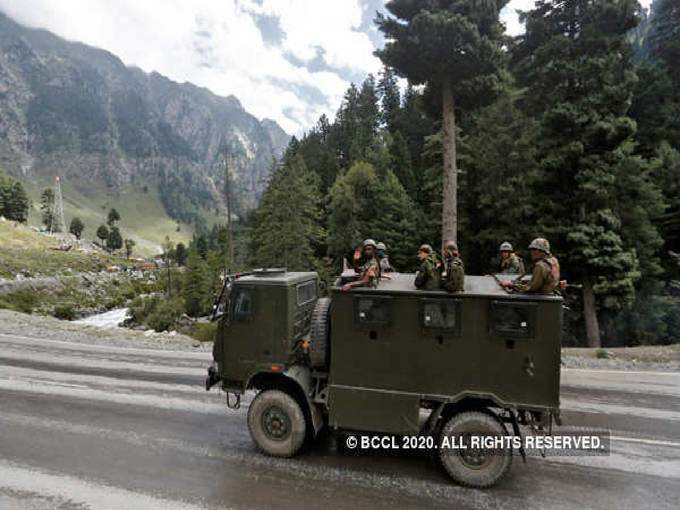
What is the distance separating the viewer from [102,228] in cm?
16700

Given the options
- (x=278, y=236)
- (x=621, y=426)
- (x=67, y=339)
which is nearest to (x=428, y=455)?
(x=621, y=426)

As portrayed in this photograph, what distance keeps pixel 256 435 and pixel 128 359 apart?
8022mm

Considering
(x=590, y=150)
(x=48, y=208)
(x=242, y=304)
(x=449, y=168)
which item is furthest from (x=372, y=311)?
(x=48, y=208)

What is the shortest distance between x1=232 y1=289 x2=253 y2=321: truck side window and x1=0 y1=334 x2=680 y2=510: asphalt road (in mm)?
2299

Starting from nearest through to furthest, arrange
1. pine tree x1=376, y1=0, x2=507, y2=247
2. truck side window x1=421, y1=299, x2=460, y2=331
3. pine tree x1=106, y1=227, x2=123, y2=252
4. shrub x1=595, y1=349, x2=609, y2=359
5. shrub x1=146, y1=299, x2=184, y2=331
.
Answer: truck side window x1=421, y1=299, x2=460, y2=331, shrub x1=595, y1=349, x2=609, y2=359, pine tree x1=376, y1=0, x2=507, y2=247, shrub x1=146, y1=299, x2=184, y2=331, pine tree x1=106, y1=227, x2=123, y2=252

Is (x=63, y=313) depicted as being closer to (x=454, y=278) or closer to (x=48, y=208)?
(x=454, y=278)

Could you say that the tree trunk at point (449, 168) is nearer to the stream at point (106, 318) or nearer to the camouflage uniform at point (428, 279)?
the camouflage uniform at point (428, 279)

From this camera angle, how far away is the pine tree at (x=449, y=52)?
15.9 meters

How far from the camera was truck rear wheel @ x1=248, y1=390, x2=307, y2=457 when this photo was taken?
21.3ft

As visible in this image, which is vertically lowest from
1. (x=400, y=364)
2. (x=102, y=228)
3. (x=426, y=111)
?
(x=400, y=364)

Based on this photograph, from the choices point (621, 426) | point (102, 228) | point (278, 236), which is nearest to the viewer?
point (621, 426)

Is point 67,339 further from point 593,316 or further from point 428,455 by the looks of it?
point 593,316

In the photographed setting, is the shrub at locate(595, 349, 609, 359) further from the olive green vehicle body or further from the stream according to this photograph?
the stream

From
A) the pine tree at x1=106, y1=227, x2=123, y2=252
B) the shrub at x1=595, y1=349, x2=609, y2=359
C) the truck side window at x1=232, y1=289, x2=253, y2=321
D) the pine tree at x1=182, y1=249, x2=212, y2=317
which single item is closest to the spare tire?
the truck side window at x1=232, y1=289, x2=253, y2=321
